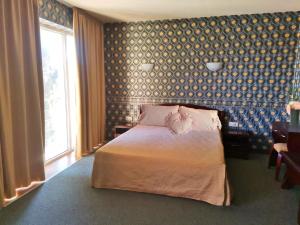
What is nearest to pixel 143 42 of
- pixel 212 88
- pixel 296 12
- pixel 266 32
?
pixel 212 88

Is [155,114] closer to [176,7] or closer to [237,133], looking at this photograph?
[237,133]

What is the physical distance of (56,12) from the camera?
3215 mm

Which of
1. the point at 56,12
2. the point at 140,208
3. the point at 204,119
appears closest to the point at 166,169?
the point at 140,208

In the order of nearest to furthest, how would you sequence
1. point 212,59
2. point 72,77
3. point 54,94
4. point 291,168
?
point 291,168
point 54,94
point 72,77
point 212,59

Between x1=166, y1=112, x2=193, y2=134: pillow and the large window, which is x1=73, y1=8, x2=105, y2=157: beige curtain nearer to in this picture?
the large window

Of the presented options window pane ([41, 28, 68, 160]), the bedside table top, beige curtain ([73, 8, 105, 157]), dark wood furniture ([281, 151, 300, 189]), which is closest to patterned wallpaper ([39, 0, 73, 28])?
beige curtain ([73, 8, 105, 157])

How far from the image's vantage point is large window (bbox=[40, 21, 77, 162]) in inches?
139

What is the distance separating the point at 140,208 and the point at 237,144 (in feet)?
7.24

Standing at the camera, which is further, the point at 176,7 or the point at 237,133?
the point at 237,133

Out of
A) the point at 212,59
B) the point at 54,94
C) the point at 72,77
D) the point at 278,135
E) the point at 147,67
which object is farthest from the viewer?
the point at 147,67

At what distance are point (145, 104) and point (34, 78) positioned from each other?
209 centimetres

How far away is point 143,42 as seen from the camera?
4.23 m

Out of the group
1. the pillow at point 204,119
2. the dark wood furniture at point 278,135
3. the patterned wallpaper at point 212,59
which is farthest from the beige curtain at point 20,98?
the dark wood furniture at point 278,135

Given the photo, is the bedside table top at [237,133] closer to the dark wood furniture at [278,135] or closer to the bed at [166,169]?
the dark wood furniture at [278,135]
